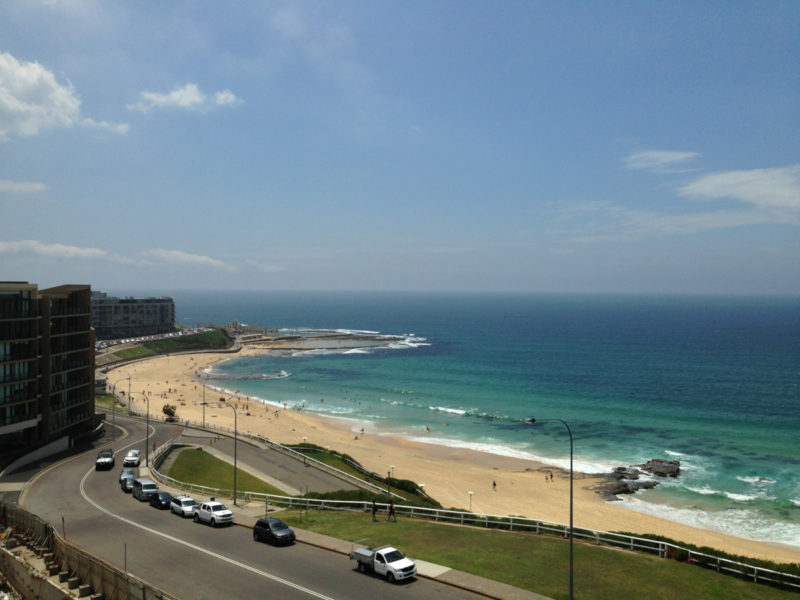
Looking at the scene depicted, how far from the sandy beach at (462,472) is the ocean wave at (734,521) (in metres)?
1.26

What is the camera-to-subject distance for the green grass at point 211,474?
135 ft

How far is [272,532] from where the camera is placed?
25234 mm

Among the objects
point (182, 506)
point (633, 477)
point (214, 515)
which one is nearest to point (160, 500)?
point (182, 506)

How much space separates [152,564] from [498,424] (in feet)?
215

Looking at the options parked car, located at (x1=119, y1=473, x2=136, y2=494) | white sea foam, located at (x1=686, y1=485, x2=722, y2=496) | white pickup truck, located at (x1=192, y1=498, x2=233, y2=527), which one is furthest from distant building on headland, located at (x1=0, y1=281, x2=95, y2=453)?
white sea foam, located at (x1=686, y1=485, x2=722, y2=496)

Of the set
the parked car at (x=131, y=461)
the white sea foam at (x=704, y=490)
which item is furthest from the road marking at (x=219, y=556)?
the white sea foam at (x=704, y=490)

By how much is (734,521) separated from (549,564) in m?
32.6

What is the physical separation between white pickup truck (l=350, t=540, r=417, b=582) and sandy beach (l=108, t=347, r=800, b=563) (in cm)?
2702

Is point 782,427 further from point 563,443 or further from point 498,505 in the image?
point 498,505

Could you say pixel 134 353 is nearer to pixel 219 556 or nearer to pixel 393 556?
pixel 219 556

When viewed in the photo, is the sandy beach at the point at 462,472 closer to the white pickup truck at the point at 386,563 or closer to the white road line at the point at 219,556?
the white pickup truck at the point at 386,563

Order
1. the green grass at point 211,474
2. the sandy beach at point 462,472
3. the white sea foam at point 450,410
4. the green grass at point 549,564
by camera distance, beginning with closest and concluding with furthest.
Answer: the green grass at point 549,564 < the green grass at point 211,474 < the sandy beach at point 462,472 < the white sea foam at point 450,410

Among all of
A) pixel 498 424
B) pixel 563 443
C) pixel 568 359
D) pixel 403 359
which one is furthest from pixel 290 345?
pixel 563 443

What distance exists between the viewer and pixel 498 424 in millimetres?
82688
